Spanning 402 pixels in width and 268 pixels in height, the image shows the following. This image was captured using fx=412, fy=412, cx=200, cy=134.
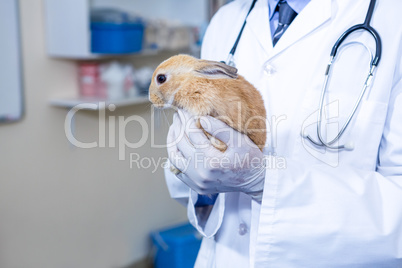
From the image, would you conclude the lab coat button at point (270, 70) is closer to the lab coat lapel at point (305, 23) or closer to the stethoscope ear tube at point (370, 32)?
the lab coat lapel at point (305, 23)

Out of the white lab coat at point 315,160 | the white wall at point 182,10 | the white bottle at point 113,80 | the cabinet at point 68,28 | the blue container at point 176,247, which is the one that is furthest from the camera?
the white wall at point 182,10

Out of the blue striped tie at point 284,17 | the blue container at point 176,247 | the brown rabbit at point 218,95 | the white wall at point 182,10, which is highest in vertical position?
the white wall at point 182,10

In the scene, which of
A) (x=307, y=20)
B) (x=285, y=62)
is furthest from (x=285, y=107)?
(x=307, y=20)

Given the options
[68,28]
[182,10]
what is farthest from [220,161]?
[182,10]

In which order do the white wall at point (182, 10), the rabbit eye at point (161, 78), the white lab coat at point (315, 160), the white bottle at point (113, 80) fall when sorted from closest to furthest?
the white lab coat at point (315, 160) < the rabbit eye at point (161, 78) < the white bottle at point (113, 80) < the white wall at point (182, 10)

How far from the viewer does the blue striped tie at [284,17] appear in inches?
37.6

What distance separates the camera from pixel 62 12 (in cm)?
174

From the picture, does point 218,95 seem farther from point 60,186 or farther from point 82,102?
point 60,186

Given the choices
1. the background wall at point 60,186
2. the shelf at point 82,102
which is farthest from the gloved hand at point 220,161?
the background wall at point 60,186

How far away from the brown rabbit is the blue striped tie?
0.22m

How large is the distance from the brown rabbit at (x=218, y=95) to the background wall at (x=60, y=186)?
1.10 metres

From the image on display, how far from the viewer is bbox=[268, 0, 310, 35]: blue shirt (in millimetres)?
951

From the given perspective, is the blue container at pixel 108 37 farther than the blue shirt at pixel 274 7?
Yes

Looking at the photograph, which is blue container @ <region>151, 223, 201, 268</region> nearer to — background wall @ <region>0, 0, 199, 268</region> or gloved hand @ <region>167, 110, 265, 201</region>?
background wall @ <region>0, 0, 199, 268</region>
